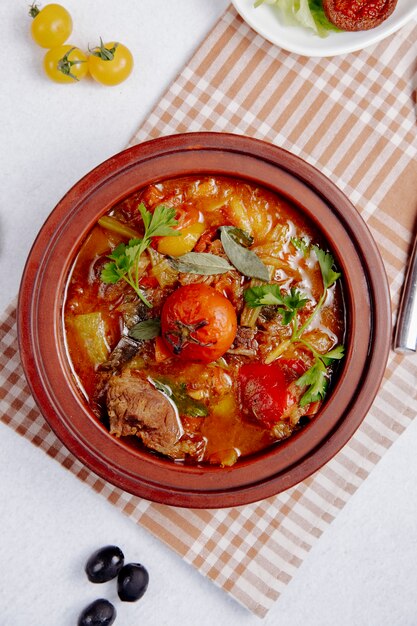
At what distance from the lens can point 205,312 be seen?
222cm

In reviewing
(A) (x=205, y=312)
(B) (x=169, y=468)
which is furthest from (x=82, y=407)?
(A) (x=205, y=312)

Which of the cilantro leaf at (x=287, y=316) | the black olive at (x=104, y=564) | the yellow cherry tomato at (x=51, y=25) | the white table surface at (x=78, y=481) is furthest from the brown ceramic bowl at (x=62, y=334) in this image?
the yellow cherry tomato at (x=51, y=25)

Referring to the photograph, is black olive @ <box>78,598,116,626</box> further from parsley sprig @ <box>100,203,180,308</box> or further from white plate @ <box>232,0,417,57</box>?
white plate @ <box>232,0,417,57</box>

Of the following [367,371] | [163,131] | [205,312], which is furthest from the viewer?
[163,131]

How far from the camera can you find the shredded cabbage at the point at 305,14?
8.98ft

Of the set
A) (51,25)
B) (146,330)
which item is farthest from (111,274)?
(51,25)

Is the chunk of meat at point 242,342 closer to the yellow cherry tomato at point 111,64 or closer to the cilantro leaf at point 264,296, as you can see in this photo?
the cilantro leaf at point 264,296

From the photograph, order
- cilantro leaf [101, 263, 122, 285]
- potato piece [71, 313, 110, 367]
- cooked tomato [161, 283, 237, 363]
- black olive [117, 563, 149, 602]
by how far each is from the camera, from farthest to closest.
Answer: black olive [117, 563, 149, 602] < potato piece [71, 313, 110, 367] < cilantro leaf [101, 263, 122, 285] < cooked tomato [161, 283, 237, 363]

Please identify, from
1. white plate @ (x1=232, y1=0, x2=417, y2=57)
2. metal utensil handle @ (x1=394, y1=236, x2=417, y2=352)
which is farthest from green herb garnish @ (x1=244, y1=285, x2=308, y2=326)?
white plate @ (x1=232, y1=0, x2=417, y2=57)

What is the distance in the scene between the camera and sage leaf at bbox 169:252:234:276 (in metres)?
2.36

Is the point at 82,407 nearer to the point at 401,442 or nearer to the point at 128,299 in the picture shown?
the point at 128,299

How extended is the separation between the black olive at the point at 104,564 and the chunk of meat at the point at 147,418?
2.48 feet

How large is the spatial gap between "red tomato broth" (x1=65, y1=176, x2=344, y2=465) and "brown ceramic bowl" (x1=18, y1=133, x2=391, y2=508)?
7 centimetres

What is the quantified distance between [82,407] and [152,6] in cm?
192
